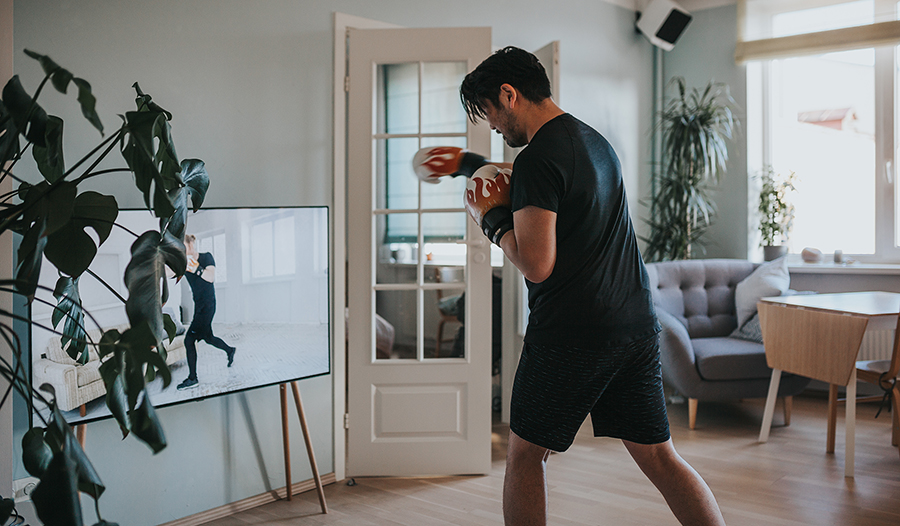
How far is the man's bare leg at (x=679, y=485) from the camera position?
5.54 ft

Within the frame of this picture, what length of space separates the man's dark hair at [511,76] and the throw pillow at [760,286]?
2.73 meters

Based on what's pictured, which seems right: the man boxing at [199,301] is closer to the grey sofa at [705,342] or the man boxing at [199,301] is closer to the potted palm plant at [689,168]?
the grey sofa at [705,342]

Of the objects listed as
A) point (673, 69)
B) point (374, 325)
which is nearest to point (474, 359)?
point (374, 325)

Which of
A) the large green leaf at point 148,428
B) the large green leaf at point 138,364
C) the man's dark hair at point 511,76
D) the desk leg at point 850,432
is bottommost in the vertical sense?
the desk leg at point 850,432

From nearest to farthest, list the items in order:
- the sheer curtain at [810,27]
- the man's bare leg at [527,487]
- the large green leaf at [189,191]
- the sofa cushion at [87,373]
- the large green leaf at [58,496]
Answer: the large green leaf at [58,496], the large green leaf at [189,191], the man's bare leg at [527,487], the sofa cushion at [87,373], the sheer curtain at [810,27]

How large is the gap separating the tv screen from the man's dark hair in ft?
3.77

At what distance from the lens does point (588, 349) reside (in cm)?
161

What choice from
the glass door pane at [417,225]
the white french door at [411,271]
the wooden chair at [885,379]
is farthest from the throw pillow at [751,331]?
the glass door pane at [417,225]

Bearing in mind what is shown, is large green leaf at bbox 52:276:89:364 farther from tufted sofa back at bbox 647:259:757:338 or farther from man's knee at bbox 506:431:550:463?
tufted sofa back at bbox 647:259:757:338

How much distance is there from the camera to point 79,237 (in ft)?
4.10

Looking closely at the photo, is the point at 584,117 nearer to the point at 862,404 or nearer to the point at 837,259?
the point at 837,259

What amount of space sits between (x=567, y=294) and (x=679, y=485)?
0.56m

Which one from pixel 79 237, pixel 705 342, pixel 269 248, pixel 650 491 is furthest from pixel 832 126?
pixel 79 237

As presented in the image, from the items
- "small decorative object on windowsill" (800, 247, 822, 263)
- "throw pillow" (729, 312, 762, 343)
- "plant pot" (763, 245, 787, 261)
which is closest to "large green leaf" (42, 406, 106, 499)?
"throw pillow" (729, 312, 762, 343)
